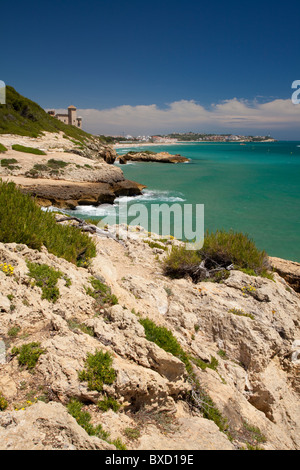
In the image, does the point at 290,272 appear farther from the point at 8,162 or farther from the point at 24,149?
the point at 24,149

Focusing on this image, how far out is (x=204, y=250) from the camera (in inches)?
341

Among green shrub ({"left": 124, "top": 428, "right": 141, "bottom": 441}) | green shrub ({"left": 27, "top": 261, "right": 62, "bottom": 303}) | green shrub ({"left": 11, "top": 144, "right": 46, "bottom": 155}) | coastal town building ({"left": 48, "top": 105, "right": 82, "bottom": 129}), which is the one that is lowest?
green shrub ({"left": 124, "top": 428, "right": 141, "bottom": 441})

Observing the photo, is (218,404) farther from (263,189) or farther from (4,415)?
(263,189)

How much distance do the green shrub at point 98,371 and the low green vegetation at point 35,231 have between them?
8.04 feet

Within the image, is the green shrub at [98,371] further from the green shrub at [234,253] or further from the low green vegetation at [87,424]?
the green shrub at [234,253]

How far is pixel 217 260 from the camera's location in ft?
27.8

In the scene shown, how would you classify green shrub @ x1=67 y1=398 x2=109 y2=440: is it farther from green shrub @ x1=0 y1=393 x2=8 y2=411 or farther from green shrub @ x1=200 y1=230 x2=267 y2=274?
green shrub @ x1=200 y1=230 x2=267 y2=274

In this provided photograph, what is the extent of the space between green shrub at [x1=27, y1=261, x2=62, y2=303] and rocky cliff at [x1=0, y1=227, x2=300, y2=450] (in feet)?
0.24

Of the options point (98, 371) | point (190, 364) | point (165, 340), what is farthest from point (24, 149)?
point (98, 371)

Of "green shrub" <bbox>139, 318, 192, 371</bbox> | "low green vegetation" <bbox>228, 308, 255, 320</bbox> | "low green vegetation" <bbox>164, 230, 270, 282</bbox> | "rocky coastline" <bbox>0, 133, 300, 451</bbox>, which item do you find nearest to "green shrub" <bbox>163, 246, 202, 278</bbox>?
"low green vegetation" <bbox>164, 230, 270, 282</bbox>

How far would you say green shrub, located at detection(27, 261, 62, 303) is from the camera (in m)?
3.88

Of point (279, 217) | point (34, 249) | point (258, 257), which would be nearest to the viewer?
point (34, 249)
